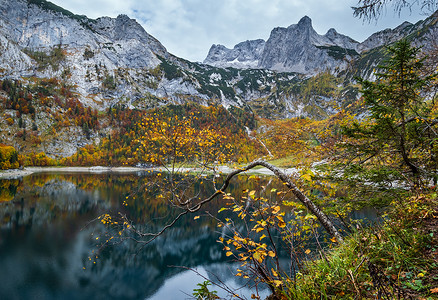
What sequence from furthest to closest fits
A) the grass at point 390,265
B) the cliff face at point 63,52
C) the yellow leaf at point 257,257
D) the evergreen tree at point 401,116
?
the cliff face at point 63,52 → the evergreen tree at point 401,116 → the yellow leaf at point 257,257 → the grass at point 390,265

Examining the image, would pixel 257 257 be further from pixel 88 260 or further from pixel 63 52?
pixel 63 52

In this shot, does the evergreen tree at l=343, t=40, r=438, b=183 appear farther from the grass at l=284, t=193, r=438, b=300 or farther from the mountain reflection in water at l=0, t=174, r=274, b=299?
→ the mountain reflection in water at l=0, t=174, r=274, b=299

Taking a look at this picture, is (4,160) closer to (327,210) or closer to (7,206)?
(7,206)

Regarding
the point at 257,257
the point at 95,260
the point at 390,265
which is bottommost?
the point at 95,260

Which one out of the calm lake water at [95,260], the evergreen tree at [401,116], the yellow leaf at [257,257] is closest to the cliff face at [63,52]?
the calm lake water at [95,260]

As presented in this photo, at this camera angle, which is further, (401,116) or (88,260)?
(88,260)

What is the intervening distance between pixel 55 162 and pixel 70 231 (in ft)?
400

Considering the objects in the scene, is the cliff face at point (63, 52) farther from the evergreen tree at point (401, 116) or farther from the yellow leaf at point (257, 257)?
the yellow leaf at point (257, 257)

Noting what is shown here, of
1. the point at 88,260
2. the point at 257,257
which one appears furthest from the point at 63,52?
the point at 257,257

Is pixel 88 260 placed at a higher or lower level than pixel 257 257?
lower

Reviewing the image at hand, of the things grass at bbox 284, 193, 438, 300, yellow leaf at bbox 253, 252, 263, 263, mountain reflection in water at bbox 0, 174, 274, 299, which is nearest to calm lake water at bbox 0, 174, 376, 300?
mountain reflection in water at bbox 0, 174, 274, 299

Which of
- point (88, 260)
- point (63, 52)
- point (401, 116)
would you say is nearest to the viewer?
point (401, 116)

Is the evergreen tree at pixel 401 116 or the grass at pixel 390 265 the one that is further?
the evergreen tree at pixel 401 116

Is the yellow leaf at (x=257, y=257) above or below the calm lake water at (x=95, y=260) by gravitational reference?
above
